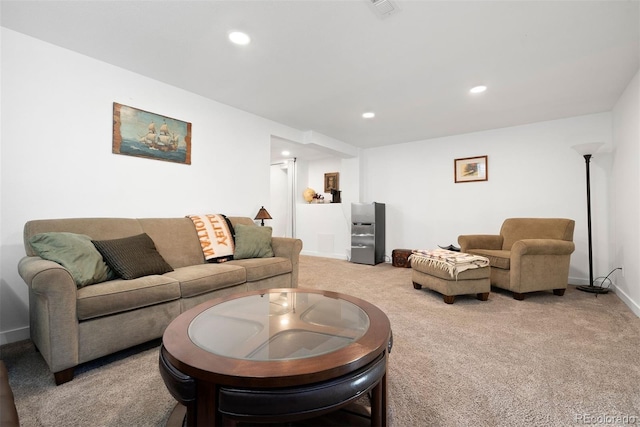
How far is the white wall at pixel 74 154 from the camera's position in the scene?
2107mm

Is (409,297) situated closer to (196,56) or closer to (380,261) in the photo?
(380,261)

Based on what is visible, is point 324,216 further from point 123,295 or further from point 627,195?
point 123,295

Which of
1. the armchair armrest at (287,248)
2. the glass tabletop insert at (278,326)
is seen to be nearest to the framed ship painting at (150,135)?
the armchair armrest at (287,248)

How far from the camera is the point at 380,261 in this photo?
5.42 metres

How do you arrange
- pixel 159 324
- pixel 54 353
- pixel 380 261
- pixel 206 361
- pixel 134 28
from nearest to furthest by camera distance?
pixel 206 361, pixel 54 353, pixel 159 324, pixel 134 28, pixel 380 261

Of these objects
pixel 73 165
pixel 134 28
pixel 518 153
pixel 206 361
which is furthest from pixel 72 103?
pixel 518 153

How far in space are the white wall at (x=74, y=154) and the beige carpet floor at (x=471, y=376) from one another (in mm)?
913

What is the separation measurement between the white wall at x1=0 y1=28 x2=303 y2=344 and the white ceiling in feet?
0.57

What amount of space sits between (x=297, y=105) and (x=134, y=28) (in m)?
1.83

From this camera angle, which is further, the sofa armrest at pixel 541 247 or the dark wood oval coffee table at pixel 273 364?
the sofa armrest at pixel 541 247

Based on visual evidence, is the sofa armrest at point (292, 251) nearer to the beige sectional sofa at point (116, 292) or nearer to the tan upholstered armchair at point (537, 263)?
the beige sectional sofa at point (116, 292)

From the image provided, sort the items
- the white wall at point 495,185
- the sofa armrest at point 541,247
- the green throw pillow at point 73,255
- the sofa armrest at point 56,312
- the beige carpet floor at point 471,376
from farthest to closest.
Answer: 1. the white wall at point 495,185
2. the sofa armrest at point 541,247
3. the green throw pillow at point 73,255
4. the sofa armrest at point 56,312
5. the beige carpet floor at point 471,376

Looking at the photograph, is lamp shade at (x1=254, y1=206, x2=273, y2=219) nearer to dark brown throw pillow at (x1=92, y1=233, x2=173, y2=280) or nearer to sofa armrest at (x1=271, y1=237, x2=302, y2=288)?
sofa armrest at (x1=271, y1=237, x2=302, y2=288)

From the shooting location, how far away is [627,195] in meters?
2.99
